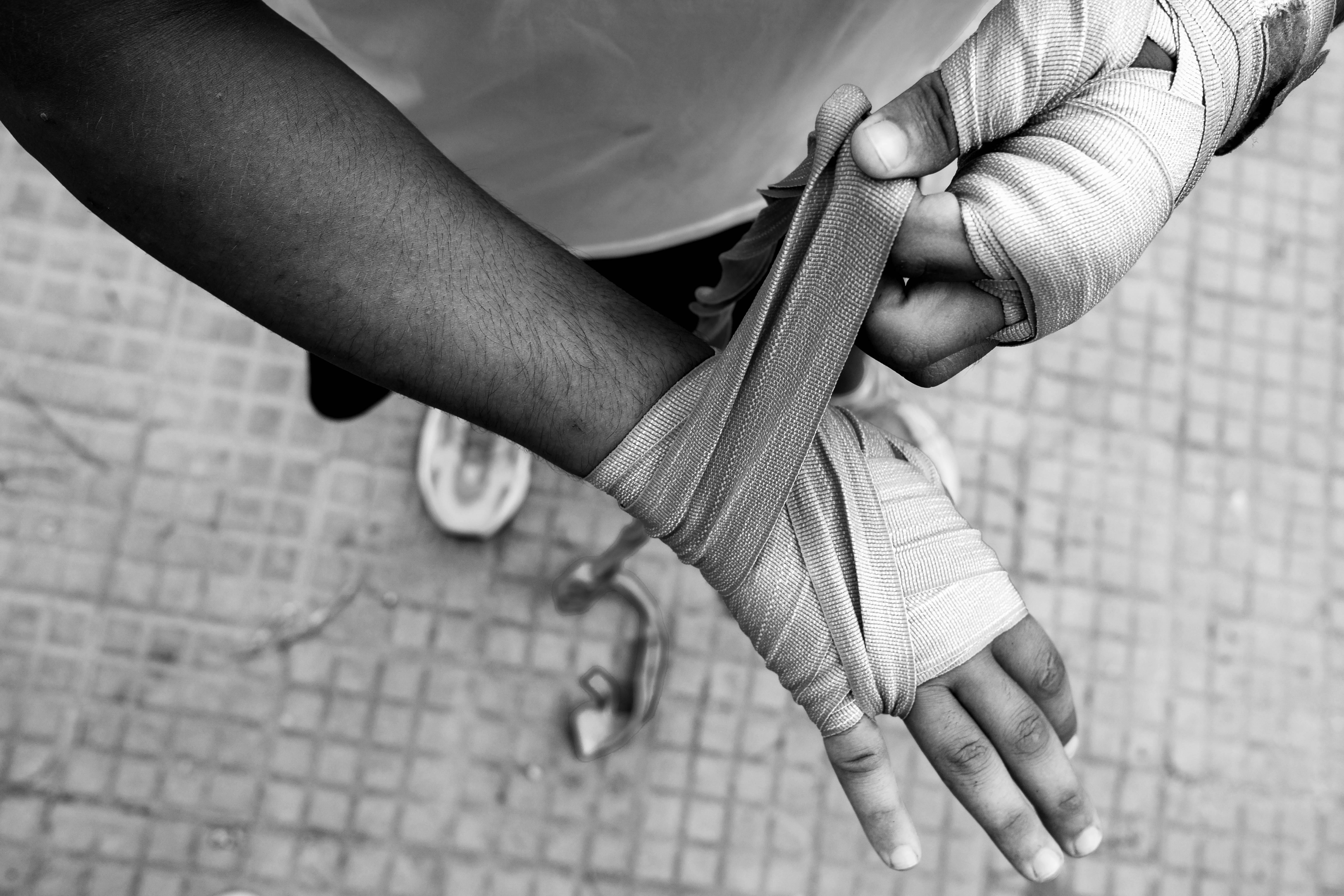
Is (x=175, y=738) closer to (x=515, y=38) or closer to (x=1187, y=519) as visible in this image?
(x=515, y=38)

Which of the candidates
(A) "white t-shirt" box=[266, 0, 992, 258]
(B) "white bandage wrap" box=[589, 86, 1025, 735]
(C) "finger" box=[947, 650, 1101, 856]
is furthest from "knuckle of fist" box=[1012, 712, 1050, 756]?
(A) "white t-shirt" box=[266, 0, 992, 258]

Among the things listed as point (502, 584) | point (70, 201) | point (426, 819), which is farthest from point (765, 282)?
point (70, 201)

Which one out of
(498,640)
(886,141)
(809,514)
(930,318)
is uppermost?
(886,141)

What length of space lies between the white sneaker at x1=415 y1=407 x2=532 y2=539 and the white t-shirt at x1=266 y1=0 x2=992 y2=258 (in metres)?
1.02

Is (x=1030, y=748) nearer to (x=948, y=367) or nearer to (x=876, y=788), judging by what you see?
(x=876, y=788)

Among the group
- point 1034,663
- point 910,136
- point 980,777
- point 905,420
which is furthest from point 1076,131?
point 905,420

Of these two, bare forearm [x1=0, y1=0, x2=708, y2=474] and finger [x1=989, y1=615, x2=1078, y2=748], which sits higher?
bare forearm [x1=0, y1=0, x2=708, y2=474]

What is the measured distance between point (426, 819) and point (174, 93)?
5.73ft

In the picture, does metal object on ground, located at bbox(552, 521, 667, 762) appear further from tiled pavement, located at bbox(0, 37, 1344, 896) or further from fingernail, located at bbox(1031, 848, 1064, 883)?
fingernail, located at bbox(1031, 848, 1064, 883)

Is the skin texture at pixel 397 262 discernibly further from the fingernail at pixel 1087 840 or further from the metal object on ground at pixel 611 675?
the metal object on ground at pixel 611 675

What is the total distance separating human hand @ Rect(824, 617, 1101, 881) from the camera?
1.19 metres

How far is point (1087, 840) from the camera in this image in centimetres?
124

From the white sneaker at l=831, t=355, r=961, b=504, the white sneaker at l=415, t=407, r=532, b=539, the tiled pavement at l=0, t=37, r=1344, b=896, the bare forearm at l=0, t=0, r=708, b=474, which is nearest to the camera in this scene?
the bare forearm at l=0, t=0, r=708, b=474

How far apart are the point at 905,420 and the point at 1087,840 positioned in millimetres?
1407
